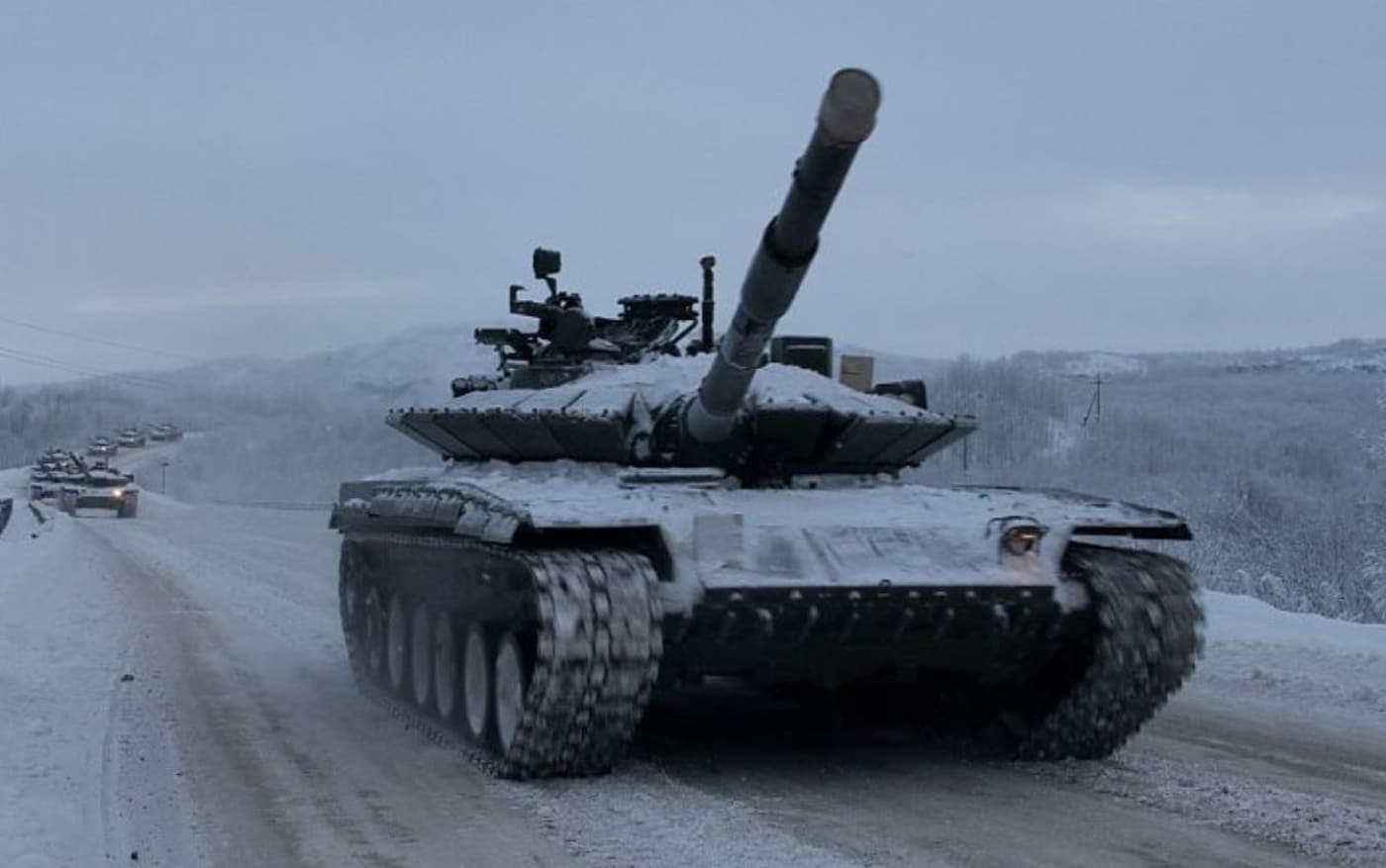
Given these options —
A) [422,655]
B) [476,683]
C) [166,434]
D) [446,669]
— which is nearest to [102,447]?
[166,434]

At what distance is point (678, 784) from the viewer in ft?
24.8

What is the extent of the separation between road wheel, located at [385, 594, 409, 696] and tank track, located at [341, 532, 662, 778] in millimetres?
3110

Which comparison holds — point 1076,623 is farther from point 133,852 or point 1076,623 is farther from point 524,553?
point 133,852

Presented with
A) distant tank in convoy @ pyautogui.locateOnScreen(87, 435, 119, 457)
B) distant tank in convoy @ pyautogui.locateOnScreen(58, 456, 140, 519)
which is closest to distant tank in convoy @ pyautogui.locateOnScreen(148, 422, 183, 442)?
distant tank in convoy @ pyautogui.locateOnScreen(87, 435, 119, 457)

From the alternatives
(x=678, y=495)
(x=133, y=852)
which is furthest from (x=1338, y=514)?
(x=133, y=852)

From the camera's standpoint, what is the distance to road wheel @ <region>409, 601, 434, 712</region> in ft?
32.4

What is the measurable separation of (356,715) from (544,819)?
145 inches

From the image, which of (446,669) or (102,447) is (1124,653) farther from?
(102,447)

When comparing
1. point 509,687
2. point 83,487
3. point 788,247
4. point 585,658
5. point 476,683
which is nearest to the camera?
point 788,247

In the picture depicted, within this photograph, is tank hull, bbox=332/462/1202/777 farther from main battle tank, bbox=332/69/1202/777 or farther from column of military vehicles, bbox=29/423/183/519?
column of military vehicles, bbox=29/423/183/519

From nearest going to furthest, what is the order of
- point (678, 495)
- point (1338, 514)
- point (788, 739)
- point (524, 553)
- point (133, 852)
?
point (133, 852) → point (524, 553) → point (678, 495) → point (788, 739) → point (1338, 514)

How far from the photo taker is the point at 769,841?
633cm

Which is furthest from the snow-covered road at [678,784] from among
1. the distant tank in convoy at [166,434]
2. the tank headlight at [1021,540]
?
the distant tank in convoy at [166,434]

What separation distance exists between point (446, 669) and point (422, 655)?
68 centimetres
